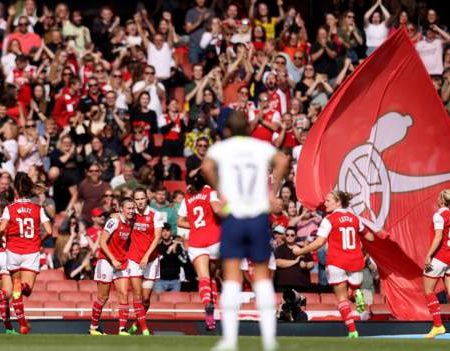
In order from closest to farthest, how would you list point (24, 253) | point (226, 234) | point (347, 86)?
point (226, 234), point (24, 253), point (347, 86)

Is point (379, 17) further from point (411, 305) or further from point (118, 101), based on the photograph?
point (411, 305)

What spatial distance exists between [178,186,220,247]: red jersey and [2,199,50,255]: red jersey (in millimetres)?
1895

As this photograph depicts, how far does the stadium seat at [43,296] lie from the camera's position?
23.1 meters

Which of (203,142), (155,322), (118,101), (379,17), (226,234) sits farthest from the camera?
(379,17)

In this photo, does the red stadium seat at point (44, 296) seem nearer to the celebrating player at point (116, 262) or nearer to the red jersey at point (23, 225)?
the celebrating player at point (116, 262)

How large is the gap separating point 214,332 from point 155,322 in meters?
1.04

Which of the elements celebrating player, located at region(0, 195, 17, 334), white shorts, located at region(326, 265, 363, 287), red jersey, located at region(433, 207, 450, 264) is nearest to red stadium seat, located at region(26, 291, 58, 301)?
celebrating player, located at region(0, 195, 17, 334)

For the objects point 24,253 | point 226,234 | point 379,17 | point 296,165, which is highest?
point 379,17

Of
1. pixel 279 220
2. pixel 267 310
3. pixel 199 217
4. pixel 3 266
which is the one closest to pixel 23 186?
pixel 3 266

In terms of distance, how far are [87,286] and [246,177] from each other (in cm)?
1040

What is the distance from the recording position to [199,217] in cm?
1972

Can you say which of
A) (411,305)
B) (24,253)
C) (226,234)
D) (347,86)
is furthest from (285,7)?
(226,234)

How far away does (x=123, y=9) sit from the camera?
32312mm

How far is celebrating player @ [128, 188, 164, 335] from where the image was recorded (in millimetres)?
19695
